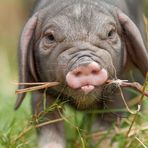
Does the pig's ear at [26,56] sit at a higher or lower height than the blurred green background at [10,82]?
higher

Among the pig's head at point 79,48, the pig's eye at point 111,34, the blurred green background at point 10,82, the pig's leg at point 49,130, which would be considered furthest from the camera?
the blurred green background at point 10,82

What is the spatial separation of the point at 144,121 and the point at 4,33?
839cm

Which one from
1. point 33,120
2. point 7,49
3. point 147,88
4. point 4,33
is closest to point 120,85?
point 147,88

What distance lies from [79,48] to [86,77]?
11.5 inches

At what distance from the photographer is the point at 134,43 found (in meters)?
5.09

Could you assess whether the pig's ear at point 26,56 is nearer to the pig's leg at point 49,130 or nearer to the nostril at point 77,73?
the pig's leg at point 49,130

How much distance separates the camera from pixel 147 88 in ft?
17.0

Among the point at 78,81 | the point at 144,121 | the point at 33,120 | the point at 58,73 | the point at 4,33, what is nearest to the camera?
Result: the point at 78,81

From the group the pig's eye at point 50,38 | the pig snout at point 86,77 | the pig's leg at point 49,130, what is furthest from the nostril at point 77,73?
the pig's leg at point 49,130

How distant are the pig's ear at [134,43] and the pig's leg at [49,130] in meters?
0.66

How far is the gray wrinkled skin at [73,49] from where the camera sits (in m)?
4.72

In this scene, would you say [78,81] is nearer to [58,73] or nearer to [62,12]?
[58,73]

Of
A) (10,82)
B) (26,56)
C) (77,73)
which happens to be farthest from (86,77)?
(10,82)

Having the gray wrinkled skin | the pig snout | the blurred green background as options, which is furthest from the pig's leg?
the pig snout
